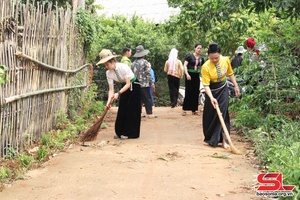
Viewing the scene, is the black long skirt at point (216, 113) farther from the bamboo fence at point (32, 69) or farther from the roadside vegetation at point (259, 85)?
the bamboo fence at point (32, 69)

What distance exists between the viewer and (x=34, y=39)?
299 inches

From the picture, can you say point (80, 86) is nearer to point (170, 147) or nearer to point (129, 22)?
point (170, 147)

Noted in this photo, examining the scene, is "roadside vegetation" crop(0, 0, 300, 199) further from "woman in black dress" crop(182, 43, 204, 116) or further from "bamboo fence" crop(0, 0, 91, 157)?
"woman in black dress" crop(182, 43, 204, 116)

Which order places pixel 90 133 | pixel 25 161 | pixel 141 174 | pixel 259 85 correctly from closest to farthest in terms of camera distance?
pixel 141 174 < pixel 25 161 < pixel 90 133 < pixel 259 85

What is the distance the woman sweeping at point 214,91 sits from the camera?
775cm

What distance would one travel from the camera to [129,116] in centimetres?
881

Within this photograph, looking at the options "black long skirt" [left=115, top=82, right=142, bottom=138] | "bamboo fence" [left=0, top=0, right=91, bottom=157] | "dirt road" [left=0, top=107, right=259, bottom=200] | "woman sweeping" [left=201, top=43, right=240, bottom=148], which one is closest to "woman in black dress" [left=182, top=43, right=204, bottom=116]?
"bamboo fence" [left=0, top=0, right=91, bottom=157]

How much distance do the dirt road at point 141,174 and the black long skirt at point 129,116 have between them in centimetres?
24

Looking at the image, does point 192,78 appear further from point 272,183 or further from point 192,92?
point 272,183

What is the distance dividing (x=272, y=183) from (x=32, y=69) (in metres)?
4.21

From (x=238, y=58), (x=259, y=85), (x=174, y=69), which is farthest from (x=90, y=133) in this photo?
(x=174, y=69)

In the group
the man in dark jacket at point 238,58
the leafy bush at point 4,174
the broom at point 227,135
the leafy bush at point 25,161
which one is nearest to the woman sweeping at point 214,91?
the broom at point 227,135

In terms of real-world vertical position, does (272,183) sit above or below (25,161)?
above

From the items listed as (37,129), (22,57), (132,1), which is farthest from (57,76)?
(132,1)
